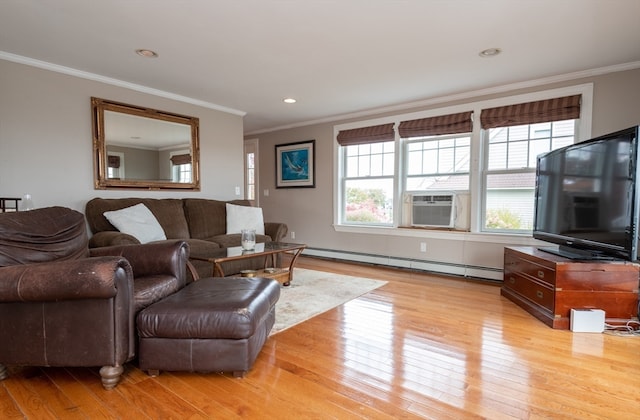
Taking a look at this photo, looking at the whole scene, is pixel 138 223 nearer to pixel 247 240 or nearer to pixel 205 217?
pixel 205 217

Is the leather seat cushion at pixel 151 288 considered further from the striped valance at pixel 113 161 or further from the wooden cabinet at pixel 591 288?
the wooden cabinet at pixel 591 288

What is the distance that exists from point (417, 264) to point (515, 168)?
64.1 inches

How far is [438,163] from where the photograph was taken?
4.35 m

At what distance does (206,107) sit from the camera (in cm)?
454

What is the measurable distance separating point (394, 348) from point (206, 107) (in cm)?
382

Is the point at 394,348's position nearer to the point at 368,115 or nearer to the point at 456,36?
the point at 456,36

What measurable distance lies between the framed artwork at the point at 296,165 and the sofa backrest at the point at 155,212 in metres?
2.10

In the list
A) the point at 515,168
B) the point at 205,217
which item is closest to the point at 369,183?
the point at 515,168

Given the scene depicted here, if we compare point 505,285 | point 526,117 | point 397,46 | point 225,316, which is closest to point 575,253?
point 505,285

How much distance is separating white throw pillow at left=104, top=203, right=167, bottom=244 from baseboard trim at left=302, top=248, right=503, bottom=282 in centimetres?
258

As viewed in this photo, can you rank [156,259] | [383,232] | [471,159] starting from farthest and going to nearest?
[383,232], [471,159], [156,259]

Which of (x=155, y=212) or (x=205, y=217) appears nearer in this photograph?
(x=155, y=212)

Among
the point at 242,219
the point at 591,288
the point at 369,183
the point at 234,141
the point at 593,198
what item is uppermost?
the point at 234,141

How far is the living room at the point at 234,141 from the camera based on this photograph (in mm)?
3059
